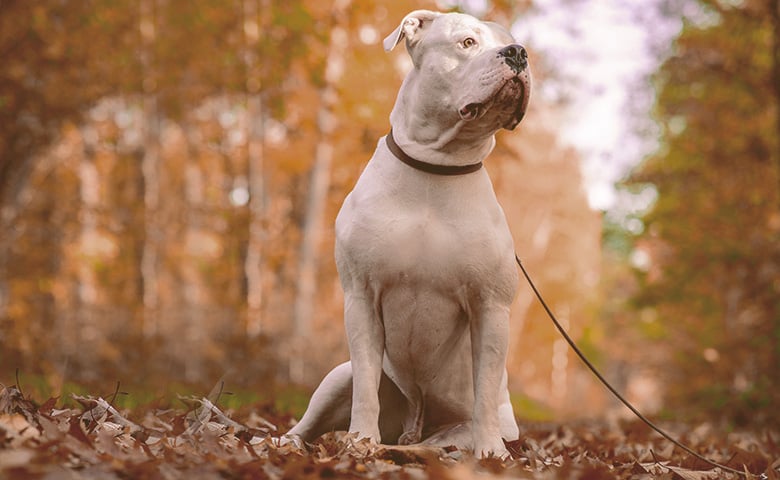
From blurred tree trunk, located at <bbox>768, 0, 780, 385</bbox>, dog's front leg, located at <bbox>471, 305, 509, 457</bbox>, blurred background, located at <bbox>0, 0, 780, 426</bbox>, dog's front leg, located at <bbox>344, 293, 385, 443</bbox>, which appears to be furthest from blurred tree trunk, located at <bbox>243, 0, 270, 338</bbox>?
dog's front leg, located at <bbox>471, 305, 509, 457</bbox>

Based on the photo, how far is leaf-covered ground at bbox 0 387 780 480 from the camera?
234 cm

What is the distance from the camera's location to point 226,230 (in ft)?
42.7

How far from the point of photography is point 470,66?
3.28 meters

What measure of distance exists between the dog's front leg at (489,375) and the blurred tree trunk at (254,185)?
9201 mm

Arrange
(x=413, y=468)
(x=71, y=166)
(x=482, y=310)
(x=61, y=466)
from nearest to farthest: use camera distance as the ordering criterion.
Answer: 1. (x=61, y=466)
2. (x=413, y=468)
3. (x=482, y=310)
4. (x=71, y=166)

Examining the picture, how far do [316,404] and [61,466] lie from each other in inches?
67.8

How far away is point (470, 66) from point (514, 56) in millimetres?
184

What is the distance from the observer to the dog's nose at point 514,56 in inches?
125

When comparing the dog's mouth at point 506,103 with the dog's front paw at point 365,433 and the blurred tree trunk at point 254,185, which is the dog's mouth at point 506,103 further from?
the blurred tree trunk at point 254,185

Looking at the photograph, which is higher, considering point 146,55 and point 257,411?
point 146,55

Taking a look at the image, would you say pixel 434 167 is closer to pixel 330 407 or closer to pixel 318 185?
pixel 330 407

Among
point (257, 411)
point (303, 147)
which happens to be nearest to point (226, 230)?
point (303, 147)

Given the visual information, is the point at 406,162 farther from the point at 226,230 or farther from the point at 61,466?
the point at 226,230

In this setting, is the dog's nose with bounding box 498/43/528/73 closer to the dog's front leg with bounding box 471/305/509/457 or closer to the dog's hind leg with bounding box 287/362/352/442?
the dog's front leg with bounding box 471/305/509/457
